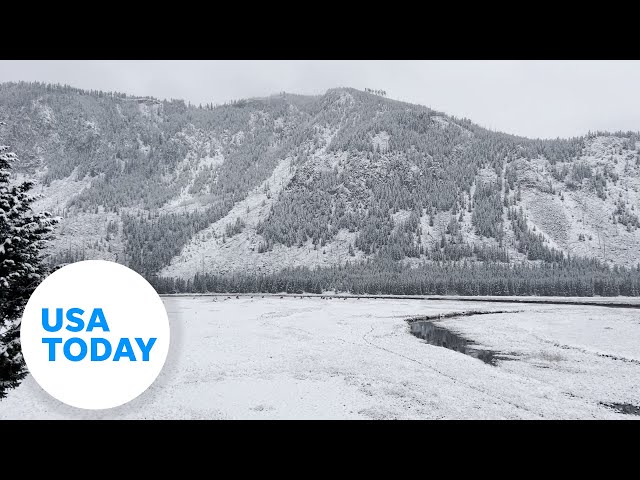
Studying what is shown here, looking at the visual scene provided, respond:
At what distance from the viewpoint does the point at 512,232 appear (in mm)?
166750

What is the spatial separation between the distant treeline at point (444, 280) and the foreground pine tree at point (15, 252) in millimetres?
117101

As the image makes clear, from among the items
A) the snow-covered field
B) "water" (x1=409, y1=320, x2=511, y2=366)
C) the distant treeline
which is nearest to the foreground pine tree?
the snow-covered field

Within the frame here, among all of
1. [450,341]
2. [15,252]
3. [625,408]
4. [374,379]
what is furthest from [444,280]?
[15,252]

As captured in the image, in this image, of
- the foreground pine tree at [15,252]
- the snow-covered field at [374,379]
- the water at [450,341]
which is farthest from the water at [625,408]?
the foreground pine tree at [15,252]

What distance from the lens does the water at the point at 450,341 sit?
99.2ft

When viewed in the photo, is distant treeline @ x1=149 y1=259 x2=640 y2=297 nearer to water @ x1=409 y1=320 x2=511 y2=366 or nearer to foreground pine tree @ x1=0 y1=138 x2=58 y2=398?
water @ x1=409 y1=320 x2=511 y2=366

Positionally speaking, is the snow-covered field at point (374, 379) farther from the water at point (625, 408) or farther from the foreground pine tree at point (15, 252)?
Answer: the foreground pine tree at point (15, 252)

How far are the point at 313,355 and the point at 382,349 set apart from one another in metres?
5.33

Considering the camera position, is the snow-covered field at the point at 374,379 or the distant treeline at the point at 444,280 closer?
the snow-covered field at the point at 374,379

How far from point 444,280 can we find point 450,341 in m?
93.1

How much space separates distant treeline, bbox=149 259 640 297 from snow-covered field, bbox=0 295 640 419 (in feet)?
270

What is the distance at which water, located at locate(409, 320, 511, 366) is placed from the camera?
30.2 meters

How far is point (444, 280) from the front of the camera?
418 feet
